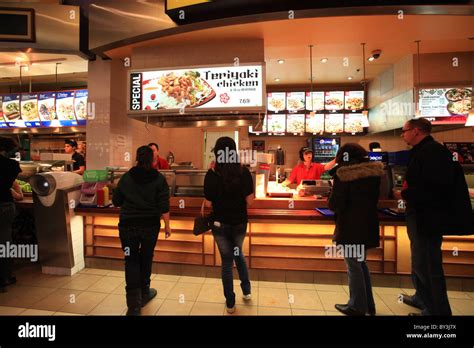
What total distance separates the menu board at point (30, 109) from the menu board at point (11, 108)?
0.13 meters

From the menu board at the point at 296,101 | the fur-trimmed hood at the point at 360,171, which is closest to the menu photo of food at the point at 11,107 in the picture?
the menu board at the point at 296,101

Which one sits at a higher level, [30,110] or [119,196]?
[30,110]

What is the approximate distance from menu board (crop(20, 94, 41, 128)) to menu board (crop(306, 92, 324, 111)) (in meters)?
6.15

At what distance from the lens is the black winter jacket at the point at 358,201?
2.12 m

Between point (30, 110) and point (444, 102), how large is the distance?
26.9 ft

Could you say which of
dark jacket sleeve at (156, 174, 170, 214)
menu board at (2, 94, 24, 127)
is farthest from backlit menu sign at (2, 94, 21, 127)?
dark jacket sleeve at (156, 174, 170, 214)

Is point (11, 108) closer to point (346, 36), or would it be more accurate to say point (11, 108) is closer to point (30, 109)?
point (30, 109)

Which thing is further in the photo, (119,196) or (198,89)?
(198,89)

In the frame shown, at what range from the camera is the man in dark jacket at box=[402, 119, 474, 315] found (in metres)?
2.01

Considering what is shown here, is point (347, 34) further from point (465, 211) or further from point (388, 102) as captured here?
point (465, 211)

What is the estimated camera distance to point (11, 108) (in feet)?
17.5

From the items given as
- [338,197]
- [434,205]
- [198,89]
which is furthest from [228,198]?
[198,89]
